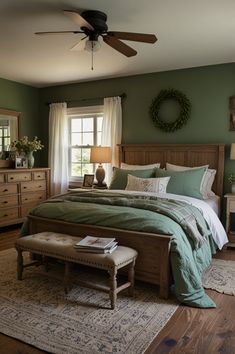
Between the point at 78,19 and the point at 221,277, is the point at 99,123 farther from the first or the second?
the point at 221,277

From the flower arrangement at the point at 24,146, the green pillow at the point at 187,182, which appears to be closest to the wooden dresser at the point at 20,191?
the flower arrangement at the point at 24,146

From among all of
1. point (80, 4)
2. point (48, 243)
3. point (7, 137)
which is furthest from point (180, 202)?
point (7, 137)

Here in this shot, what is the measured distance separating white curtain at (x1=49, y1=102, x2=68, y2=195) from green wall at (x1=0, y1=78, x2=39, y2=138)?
42 centimetres

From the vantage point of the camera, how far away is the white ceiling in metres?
2.67

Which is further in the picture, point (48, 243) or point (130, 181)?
point (130, 181)

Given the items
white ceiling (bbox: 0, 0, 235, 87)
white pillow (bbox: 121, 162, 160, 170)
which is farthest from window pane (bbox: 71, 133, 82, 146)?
white pillow (bbox: 121, 162, 160, 170)

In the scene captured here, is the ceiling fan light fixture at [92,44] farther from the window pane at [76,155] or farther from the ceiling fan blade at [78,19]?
the window pane at [76,155]

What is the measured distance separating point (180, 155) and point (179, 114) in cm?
65

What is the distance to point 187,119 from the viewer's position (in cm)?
465

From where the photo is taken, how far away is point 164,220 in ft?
A: 8.85

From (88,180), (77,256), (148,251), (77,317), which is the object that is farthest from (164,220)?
(88,180)

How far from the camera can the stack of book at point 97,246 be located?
96.3 inches

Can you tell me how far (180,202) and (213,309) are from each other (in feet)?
3.80

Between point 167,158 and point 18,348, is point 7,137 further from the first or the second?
point 18,348
